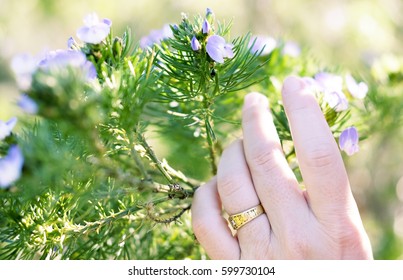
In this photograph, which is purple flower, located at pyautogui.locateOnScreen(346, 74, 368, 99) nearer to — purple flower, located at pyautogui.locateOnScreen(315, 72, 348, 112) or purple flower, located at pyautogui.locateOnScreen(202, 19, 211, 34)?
purple flower, located at pyautogui.locateOnScreen(315, 72, 348, 112)

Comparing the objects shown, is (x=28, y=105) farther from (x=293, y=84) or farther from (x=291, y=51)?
(x=291, y=51)

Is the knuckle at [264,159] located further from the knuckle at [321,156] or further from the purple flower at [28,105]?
the purple flower at [28,105]

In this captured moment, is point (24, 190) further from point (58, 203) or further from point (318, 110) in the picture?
point (318, 110)

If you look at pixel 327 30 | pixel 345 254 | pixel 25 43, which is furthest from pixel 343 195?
pixel 25 43

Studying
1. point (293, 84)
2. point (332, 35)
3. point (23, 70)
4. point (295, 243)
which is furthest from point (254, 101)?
point (332, 35)

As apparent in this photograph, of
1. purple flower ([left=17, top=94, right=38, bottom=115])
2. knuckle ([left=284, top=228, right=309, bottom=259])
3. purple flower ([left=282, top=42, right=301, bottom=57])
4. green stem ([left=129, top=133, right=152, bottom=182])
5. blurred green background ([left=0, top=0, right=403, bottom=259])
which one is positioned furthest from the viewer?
blurred green background ([left=0, top=0, right=403, bottom=259])

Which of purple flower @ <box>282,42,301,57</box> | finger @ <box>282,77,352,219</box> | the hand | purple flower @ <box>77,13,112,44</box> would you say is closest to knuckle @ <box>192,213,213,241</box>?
the hand

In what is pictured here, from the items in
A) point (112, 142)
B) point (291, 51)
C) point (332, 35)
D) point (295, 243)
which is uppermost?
point (332, 35)
